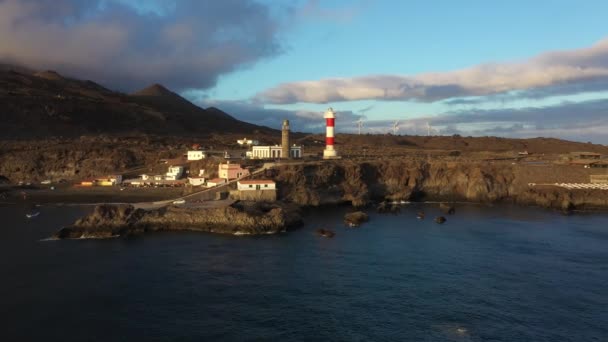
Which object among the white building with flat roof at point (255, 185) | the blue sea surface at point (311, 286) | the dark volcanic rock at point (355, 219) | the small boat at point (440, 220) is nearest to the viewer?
the blue sea surface at point (311, 286)

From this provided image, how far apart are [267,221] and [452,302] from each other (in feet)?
50.8

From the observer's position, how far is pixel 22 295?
20.5 meters

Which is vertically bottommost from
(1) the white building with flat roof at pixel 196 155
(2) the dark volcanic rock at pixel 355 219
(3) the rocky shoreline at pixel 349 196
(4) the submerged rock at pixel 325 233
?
(4) the submerged rock at pixel 325 233

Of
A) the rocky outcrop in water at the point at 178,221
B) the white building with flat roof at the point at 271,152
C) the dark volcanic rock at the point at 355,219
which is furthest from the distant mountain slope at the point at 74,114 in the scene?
the dark volcanic rock at the point at 355,219

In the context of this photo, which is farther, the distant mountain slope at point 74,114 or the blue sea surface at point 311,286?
the distant mountain slope at point 74,114

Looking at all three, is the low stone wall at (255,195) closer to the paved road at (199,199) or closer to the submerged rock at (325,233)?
the paved road at (199,199)

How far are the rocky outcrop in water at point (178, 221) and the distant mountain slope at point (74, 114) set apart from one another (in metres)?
55.9

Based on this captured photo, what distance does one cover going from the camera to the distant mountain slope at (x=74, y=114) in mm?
83688

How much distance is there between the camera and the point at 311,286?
2153 cm

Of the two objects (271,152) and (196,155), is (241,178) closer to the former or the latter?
(196,155)

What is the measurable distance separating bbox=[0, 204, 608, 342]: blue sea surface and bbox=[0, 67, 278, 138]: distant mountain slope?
58.6 meters

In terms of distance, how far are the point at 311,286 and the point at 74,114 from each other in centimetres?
8722

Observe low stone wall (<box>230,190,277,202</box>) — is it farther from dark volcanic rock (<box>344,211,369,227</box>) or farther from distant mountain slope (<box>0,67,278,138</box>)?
distant mountain slope (<box>0,67,278,138</box>)

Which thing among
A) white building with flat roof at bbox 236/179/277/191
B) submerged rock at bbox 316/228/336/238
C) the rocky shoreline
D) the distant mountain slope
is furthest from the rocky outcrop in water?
the distant mountain slope
